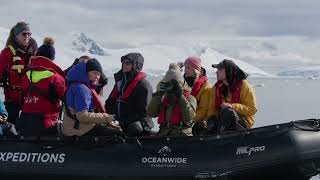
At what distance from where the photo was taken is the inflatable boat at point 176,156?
17.7 feet

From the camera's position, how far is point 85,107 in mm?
5496

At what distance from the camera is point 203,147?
548 cm

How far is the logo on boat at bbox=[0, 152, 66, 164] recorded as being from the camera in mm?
5590

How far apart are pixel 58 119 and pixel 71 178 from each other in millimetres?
940

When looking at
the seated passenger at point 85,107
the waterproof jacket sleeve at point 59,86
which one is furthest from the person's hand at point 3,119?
the seated passenger at point 85,107

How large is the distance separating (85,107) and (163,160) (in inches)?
36.3

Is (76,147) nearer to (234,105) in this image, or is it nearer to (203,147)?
(203,147)

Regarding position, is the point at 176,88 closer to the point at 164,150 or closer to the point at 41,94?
the point at 164,150

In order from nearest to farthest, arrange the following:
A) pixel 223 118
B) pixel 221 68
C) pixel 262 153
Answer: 1. pixel 262 153
2. pixel 223 118
3. pixel 221 68

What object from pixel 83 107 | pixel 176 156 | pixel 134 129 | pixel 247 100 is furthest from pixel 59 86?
pixel 247 100

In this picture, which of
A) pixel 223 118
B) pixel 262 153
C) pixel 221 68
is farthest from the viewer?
pixel 221 68

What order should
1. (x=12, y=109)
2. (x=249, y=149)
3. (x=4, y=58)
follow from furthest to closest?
(x=12, y=109) → (x=4, y=58) → (x=249, y=149)

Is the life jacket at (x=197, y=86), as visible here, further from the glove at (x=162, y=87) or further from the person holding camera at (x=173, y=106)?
the glove at (x=162, y=87)

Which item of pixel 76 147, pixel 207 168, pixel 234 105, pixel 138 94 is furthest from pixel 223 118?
pixel 76 147
